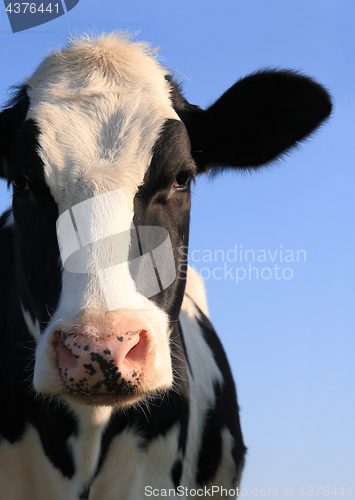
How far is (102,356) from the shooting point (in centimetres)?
249

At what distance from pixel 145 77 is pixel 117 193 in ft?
4.27

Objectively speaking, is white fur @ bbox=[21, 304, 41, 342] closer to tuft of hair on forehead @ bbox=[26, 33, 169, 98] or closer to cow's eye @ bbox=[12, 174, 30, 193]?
cow's eye @ bbox=[12, 174, 30, 193]

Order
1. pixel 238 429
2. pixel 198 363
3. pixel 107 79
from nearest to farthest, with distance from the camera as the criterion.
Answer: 1. pixel 107 79
2. pixel 198 363
3. pixel 238 429

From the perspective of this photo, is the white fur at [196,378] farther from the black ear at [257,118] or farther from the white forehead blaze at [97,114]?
the white forehead blaze at [97,114]

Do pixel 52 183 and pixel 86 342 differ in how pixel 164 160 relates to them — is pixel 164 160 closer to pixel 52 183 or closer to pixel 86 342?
pixel 52 183

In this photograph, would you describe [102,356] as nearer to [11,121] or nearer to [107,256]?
[107,256]

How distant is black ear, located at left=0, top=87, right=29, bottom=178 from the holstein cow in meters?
0.01

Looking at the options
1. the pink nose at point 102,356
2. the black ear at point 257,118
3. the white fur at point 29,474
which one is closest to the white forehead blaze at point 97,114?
the black ear at point 257,118

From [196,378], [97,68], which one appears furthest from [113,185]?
[196,378]

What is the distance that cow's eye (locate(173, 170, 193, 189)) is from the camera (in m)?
3.58

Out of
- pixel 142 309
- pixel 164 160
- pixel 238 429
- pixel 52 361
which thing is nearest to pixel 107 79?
pixel 164 160

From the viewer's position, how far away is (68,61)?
159 inches

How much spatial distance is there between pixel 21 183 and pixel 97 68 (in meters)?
1.08

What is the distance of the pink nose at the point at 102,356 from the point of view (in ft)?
8.21
